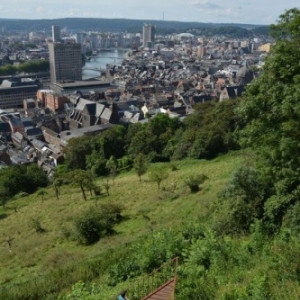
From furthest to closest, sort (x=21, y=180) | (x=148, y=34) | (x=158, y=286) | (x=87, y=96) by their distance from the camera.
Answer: (x=148, y=34), (x=87, y=96), (x=21, y=180), (x=158, y=286)

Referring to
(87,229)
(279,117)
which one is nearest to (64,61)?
(87,229)

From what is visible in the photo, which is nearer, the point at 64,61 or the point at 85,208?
the point at 85,208

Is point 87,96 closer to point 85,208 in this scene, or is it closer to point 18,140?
point 18,140

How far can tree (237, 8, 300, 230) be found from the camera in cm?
764

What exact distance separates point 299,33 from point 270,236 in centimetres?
428

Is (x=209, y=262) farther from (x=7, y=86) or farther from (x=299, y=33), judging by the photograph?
(x=7, y=86)

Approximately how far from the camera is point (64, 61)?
89.1 metres

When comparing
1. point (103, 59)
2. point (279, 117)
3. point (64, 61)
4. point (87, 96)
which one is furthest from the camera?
point (103, 59)

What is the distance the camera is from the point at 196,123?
2886 centimetres

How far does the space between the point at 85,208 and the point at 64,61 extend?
251ft

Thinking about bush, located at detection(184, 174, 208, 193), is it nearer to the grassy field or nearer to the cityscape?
the grassy field

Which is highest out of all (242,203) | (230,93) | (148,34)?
(148,34)

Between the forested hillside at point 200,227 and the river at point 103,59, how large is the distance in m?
89.4

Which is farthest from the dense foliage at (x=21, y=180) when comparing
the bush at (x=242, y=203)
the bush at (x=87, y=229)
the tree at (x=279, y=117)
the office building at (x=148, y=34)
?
the office building at (x=148, y=34)
